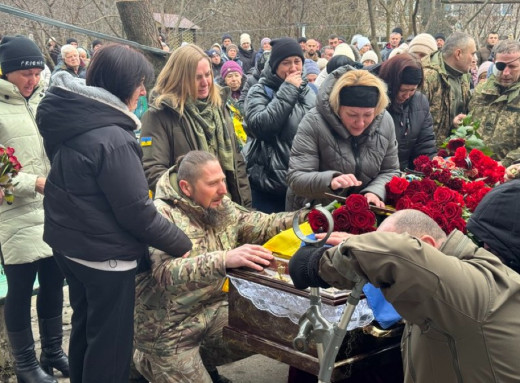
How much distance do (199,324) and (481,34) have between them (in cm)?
1899

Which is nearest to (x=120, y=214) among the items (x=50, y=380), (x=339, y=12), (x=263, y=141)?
(x=50, y=380)

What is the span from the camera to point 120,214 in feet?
11.1

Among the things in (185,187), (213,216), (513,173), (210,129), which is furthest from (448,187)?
(210,129)

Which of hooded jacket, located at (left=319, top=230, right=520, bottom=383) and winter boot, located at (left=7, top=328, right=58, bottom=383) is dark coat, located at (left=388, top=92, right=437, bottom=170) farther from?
hooded jacket, located at (left=319, top=230, right=520, bottom=383)

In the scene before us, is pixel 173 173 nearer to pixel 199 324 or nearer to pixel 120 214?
pixel 120 214

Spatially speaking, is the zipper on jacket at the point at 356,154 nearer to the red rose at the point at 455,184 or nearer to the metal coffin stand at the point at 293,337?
the red rose at the point at 455,184

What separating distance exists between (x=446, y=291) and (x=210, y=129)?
2.87 metres

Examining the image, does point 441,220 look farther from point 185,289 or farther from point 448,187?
point 185,289

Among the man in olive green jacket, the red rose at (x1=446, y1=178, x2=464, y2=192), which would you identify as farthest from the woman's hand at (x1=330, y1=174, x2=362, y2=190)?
the man in olive green jacket

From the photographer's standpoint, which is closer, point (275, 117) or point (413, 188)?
point (413, 188)

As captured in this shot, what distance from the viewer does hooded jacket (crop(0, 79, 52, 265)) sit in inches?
165

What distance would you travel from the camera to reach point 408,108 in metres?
5.11

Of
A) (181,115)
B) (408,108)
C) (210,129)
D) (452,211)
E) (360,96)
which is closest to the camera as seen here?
(452,211)

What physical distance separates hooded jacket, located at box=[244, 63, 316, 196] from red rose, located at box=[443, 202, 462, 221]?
1901 millimetres
